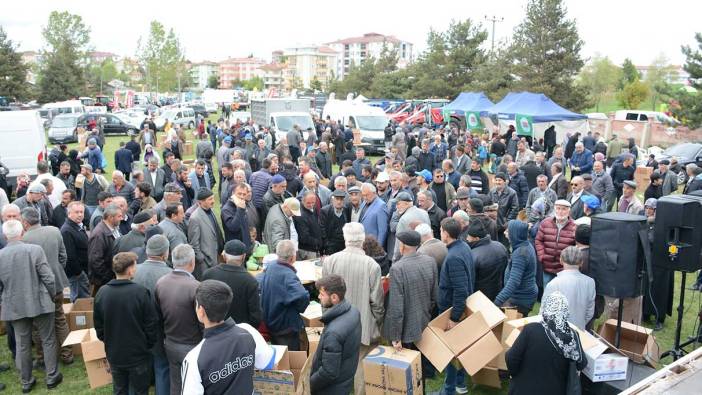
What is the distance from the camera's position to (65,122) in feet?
91.3

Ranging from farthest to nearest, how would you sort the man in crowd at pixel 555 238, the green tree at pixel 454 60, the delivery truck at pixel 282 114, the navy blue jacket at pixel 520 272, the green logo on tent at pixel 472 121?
the green tree at pixel 454 60 < the green logo on tent at pixel 472 121 < the delivery truck at pixel 282 114 < the man in crowd at pixel 555 238 < the navy blue jacket at pixel 520 272

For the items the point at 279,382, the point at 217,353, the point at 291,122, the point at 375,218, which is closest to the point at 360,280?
the point at 279,382

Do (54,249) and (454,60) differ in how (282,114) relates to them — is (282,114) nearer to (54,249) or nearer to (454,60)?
(54,249)

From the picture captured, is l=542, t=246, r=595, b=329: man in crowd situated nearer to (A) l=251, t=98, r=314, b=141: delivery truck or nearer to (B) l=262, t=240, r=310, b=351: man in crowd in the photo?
(B) l=262, t=240, r=310, b=351: man in crowd

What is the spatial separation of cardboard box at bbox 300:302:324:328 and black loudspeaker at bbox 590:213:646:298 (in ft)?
8.87

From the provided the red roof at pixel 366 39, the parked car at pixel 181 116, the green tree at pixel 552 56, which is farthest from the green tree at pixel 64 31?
the red roof at pixel 366 39

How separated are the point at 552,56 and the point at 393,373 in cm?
3525

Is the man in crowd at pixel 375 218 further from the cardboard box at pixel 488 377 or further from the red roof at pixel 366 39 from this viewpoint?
the red roof at pixel 366 39

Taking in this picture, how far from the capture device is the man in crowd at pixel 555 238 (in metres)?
6.43

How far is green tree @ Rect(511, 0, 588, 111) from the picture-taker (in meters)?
35.3

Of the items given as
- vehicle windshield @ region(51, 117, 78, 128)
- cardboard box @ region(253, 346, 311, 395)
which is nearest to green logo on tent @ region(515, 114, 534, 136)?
cardboard box @ region(253, 346, 311, 395)

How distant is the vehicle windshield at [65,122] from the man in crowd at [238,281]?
26707 millimetres

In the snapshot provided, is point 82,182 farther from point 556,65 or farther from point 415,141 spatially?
point 556,65

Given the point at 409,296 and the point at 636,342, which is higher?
the point at 409,296
